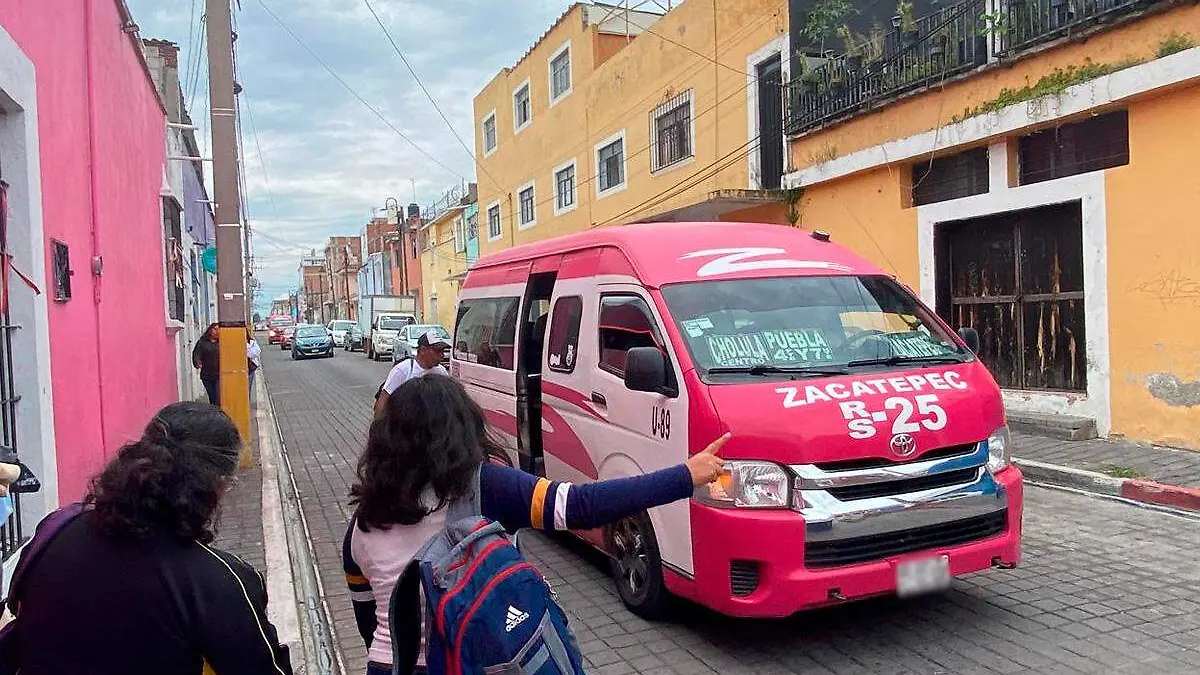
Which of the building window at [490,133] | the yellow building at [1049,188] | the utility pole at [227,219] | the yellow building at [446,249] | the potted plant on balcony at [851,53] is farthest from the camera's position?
the yellow building at [446,249]

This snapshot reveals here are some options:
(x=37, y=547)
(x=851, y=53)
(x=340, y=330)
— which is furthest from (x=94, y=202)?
(x=340, y=330)

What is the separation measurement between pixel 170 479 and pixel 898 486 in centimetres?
317

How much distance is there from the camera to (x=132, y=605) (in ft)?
5.85

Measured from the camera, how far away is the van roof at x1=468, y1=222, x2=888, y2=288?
5.00 meters

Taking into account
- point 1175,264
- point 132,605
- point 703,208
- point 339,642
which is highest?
point 703,208

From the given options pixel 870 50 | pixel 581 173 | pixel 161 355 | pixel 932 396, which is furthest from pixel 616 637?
pixel 581 173

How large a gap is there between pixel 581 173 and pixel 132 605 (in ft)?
70.2

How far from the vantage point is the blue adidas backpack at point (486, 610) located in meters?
1.96

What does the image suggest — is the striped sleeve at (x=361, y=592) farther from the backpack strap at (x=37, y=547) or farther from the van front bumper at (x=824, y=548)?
the van front bumper at (x=824, y=548)

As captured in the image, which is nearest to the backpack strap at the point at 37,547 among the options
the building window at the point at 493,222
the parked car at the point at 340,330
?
the building window at the point at 493,222

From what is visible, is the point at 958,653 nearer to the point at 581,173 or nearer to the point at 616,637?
the point at 616,637

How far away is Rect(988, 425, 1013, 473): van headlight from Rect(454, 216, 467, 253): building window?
108 feet

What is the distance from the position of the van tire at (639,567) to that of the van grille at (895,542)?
937mm

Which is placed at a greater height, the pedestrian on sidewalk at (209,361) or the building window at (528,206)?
the building window at (528,206)
